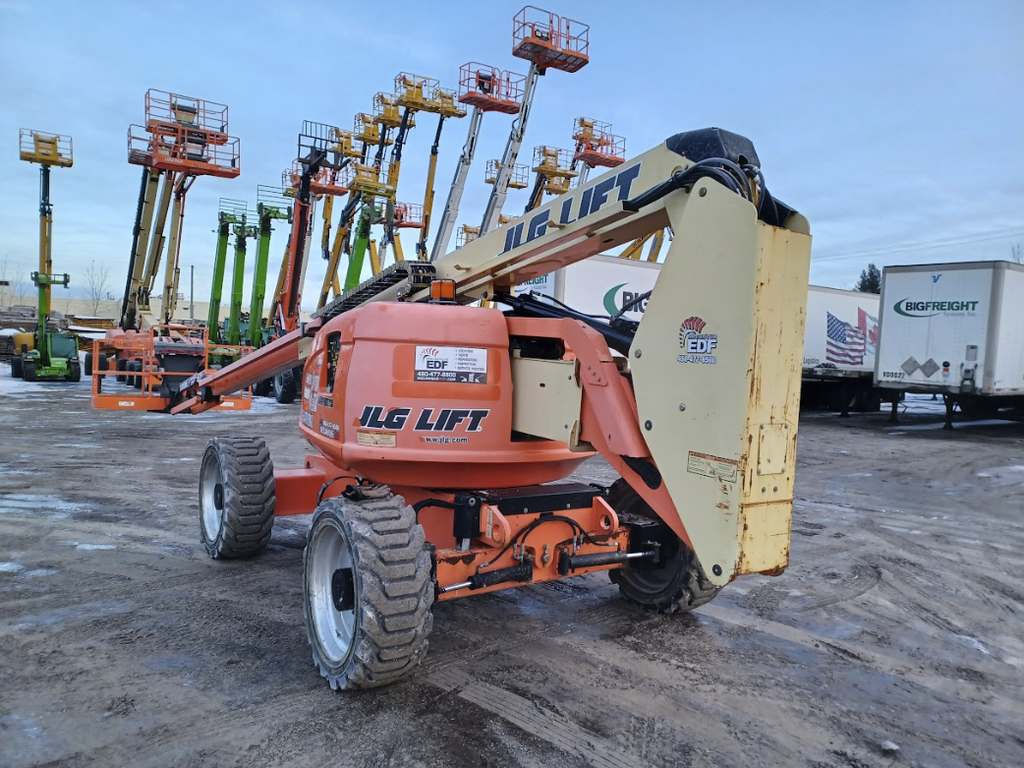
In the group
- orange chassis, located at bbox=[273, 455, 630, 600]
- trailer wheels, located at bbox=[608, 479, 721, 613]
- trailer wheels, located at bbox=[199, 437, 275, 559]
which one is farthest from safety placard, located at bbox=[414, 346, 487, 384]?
trailer wheels, located at bbox=[199, 437, 275, 559]

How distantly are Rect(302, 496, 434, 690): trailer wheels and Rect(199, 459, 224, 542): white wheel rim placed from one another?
2.73 m

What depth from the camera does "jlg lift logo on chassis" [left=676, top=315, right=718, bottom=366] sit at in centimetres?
314

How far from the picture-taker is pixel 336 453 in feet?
15.1

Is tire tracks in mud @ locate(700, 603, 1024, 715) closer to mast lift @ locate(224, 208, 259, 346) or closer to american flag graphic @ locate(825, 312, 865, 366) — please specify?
american flag graphic @ locate(825, 312, 865, 366)

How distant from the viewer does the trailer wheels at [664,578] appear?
449 cm

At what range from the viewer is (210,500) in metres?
6.24

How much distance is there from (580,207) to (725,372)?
142 centimetres

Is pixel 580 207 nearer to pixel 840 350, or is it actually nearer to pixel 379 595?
pixel 379 595

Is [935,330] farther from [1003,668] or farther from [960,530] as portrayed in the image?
[1003,668]

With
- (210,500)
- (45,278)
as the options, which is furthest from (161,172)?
(210,500)

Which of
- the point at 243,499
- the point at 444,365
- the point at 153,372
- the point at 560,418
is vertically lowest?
the point at 243,499

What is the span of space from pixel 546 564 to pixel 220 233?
25297mm

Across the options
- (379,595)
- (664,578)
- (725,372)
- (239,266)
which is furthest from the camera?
(239,266)

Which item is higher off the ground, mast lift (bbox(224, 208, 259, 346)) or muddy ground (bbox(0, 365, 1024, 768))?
mast lift (bbox(224, 208, 259, 346))
